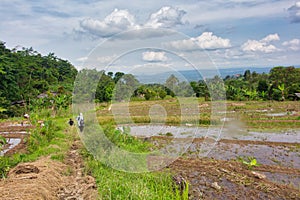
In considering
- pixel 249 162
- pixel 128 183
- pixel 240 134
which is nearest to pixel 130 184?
pixel 128 183

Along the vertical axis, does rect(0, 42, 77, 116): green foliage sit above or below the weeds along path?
above

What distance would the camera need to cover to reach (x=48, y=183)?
15.6 ft

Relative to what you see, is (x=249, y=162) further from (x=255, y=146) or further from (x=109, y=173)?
(x=109, y=173)

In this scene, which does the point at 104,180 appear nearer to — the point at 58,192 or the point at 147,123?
the point at 58,192

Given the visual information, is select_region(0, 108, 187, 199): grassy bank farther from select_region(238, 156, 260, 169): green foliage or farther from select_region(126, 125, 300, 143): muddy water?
select_region(126, 125, 300, 143): muddy water

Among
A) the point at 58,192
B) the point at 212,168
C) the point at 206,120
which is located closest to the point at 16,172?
the point at 58,192

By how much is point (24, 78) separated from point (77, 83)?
599 inches

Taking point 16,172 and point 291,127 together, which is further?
point 291,127

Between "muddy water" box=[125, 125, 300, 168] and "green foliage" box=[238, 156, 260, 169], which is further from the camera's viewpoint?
"muddy water" box=[125, 125, 300, 168]

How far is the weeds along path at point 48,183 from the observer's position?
13.8 feet

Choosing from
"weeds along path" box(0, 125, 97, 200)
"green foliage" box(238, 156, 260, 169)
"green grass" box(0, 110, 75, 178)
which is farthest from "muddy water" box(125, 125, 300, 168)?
"green grass" box(0, 110, 75, 178)

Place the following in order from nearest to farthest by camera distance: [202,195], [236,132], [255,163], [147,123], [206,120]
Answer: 1. [202,195]
2. [255,163]
3. [236,132]
4. [206,120]
5. [147,123]

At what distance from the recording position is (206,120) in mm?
12594

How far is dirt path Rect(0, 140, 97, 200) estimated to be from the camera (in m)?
4.20
